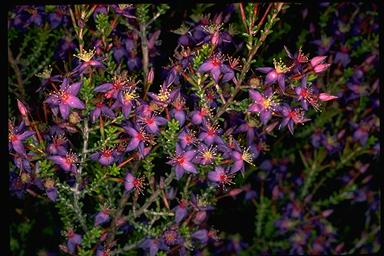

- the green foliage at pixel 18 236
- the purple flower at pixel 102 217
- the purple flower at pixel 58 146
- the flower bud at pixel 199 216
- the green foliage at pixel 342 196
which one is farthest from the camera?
the green foliage at pixel 342 196

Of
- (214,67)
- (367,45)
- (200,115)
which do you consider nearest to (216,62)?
(214,67)

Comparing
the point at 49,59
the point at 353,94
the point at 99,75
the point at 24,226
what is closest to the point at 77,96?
the point at 99,75

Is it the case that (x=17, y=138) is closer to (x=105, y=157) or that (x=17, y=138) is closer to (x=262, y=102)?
(x=105, y=157)

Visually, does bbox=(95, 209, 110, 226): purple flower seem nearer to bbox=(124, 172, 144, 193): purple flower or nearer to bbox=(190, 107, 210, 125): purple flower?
bbox=(124, 172, 144, 193): purple flower

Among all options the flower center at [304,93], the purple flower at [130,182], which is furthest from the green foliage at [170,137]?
the flower center at [304,93]

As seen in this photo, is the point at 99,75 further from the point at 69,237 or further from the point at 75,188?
the point at 69,237

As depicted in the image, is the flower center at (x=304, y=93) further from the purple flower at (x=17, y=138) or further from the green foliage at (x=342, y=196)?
the green foliage at (x=342, y=196)

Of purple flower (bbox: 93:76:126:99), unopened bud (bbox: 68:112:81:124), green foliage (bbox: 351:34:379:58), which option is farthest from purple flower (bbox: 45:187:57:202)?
green foliage (bbox: 351:34:379:58)
